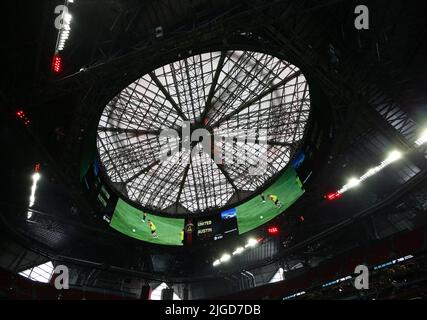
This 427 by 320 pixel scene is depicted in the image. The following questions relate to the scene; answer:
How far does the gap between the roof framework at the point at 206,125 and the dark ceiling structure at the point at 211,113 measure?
0.53ft

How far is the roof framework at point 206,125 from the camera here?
92.2 feet

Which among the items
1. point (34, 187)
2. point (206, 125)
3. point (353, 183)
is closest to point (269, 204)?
point (353, 183)

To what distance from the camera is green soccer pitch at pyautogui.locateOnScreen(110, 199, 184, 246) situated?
3297cm

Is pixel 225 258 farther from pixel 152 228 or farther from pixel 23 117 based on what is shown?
pixel 23 117

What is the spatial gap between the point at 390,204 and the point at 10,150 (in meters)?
27.9

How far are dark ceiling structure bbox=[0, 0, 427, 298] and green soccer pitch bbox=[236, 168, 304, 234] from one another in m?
1.24

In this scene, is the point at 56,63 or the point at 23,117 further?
the point at 23,117

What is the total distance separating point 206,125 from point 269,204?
10.7 m

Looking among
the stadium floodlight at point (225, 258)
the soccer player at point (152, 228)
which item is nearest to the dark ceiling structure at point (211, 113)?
the stadium floodlight at point (225, 258)

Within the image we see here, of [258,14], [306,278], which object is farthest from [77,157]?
[306,278]

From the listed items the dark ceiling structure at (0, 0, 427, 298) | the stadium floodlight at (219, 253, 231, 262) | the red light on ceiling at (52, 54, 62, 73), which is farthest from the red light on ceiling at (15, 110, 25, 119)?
the stadium floodlight at (219, 253, 231, 262)

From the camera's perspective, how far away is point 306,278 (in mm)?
28688

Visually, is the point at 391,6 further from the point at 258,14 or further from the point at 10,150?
the point at 10,150

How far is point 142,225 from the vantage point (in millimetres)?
35625
